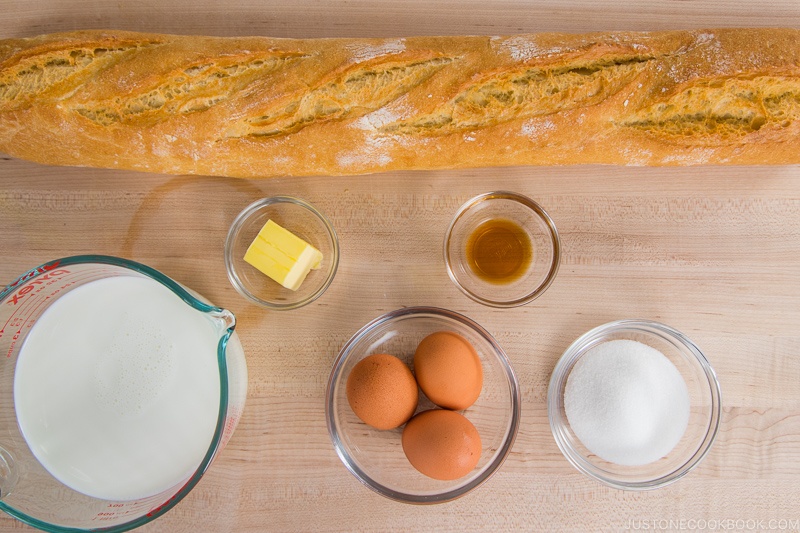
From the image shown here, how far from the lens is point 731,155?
137 centimetres

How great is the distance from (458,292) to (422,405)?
0.32m

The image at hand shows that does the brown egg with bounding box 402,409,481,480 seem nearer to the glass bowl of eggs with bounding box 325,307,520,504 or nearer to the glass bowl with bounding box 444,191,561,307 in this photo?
the glass bowl of eggs with bounding box 325,307,520,504

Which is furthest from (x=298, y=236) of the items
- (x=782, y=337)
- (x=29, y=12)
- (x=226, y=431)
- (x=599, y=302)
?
(x=782, y=337)

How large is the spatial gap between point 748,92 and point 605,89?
0.36 m

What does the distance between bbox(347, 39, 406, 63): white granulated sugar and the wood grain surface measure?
0.61 feet

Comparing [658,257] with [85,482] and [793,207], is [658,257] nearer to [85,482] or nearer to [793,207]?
[793,207]

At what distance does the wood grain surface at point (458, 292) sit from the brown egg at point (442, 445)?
0.26 m

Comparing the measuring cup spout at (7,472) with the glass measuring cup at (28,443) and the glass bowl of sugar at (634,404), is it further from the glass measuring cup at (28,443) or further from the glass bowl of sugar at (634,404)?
the glass bowl of sugar at (634,404)

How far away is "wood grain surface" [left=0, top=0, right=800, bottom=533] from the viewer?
4.80 feet

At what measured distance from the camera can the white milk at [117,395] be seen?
1.24 meters

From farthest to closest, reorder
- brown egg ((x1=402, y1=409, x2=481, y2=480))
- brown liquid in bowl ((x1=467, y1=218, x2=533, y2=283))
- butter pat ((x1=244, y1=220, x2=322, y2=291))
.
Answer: brown liquid in bowl ((x1=467, y1=218, x2=533, y2=283)), butter pat ((x1=244, y1=220, x2=322, y2=291)), brown egg ((x1=402, y1=409, x2=481, y2=480))

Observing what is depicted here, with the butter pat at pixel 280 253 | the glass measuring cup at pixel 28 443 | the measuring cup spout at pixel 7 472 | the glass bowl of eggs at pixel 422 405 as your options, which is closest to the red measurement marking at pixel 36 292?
the glass measuring cup at pixel 28 443

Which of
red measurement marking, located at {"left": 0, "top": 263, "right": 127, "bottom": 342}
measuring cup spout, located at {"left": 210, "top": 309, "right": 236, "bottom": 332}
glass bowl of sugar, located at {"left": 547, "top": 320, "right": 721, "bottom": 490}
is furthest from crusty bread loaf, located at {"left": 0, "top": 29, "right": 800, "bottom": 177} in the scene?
glass bowl of sugar, located at {"left": 547, "top": 320, "right": 721, "bottom": 490}
